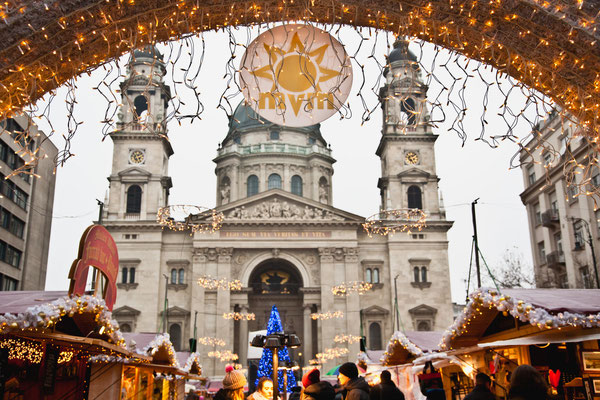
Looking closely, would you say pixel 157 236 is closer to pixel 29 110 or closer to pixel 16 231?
pixel 16 231

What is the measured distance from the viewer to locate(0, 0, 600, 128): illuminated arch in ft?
19.2

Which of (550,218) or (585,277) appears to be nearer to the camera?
(585,277)

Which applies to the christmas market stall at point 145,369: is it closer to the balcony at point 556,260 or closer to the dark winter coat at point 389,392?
the dark winter coat at point 389,392

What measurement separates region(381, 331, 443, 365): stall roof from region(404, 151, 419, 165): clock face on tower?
3575cm

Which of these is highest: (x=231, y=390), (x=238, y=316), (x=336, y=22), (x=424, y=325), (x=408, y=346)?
(x=336, y=22)

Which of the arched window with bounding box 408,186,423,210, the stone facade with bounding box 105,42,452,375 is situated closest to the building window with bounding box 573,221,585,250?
the stone facade with bounding box 105,42,452,375

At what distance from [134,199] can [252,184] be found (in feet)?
48.4

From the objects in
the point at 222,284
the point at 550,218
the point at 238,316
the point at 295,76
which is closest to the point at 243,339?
the point at 238,316

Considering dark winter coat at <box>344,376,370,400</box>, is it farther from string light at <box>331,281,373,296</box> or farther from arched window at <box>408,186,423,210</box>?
arched window at <box>408,186,423,210</box>

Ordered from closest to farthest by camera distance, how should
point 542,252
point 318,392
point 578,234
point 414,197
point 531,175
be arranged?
point 318,392 → point 578,234 → point 542,252 → point 531,175 → point 414,197

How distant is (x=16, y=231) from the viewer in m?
42.0

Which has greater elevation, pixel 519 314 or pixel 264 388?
pixel 519 314

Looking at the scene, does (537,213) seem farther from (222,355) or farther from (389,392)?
(389,392)

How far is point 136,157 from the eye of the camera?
173ft
